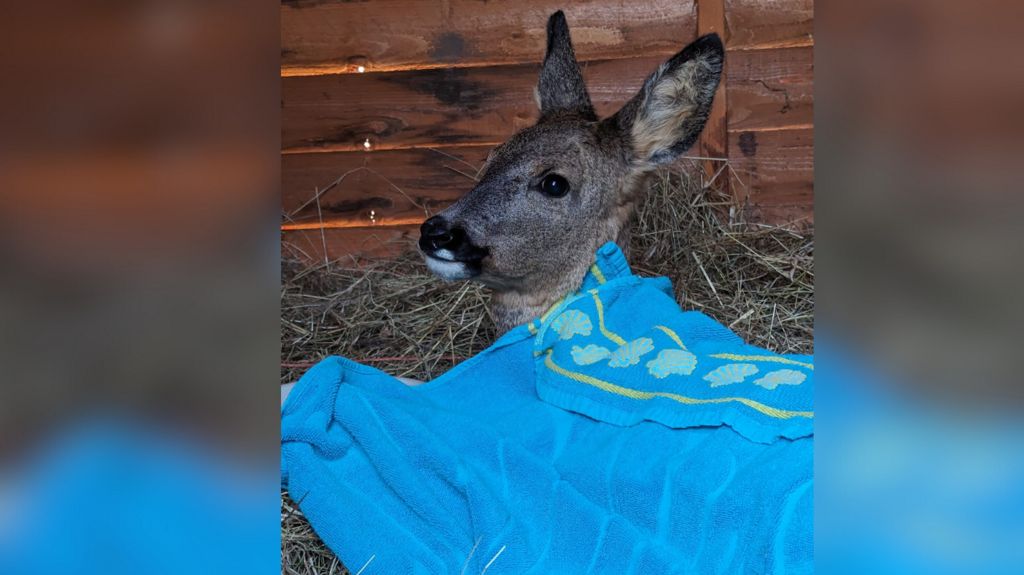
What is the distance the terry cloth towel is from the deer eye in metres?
0.23

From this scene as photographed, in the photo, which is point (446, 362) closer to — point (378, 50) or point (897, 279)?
point (378, 50)

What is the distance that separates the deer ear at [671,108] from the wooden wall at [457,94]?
171 centimetres

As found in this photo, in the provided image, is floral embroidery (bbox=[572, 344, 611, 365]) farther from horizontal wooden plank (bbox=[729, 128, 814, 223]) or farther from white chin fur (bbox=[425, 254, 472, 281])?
horizontal wooden plank (bbox=[729, 128, 814, 223])

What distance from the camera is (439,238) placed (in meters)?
3.13

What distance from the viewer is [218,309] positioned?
2.70 feet

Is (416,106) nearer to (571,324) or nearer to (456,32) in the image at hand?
(456,32)

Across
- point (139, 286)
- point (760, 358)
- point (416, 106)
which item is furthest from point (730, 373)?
point (416, 106)

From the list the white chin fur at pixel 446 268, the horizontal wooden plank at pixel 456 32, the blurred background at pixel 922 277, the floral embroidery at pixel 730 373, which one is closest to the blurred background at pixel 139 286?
the blurred background at pixel 922 277

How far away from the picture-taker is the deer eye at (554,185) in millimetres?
3318

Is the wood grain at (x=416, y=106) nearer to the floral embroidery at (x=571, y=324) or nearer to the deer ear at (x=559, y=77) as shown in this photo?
the deer ear at (x=559, y=77)

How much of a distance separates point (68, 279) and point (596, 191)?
270 cm

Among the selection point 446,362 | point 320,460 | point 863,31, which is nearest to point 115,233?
point 863,31

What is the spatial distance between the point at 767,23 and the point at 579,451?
3307 millimetres

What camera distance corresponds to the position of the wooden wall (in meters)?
5.22
